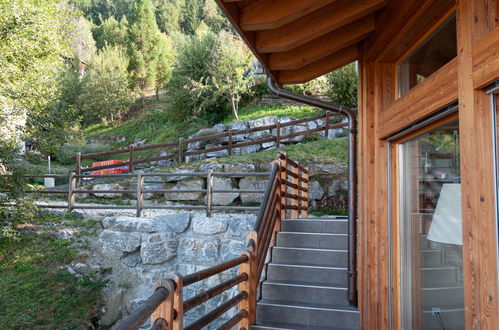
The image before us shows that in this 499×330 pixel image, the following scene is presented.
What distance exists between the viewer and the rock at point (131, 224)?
299 inches

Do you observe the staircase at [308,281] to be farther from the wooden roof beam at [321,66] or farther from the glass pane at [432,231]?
the wooden roof beam at [321,66]

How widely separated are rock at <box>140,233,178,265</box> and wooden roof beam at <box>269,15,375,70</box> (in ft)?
15.3

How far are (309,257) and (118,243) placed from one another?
4030mm

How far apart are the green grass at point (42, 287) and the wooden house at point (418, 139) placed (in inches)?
191

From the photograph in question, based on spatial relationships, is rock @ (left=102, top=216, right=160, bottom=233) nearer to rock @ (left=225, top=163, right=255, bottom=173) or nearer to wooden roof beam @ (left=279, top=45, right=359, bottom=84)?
rock @ (left=225, top=163, right=255, bottom=173)

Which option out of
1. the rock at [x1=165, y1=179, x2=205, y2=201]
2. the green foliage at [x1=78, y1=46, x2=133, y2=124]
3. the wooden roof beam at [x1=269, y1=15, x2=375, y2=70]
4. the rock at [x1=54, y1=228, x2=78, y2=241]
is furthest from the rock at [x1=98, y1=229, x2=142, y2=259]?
the green foliage at [x1=78, y1=46, x2=133, y2=124]

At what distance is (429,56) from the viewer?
2607mm

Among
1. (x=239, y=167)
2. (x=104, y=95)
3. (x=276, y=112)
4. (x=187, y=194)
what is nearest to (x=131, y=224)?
(x=187, y=194)

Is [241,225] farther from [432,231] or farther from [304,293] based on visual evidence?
[432,231]

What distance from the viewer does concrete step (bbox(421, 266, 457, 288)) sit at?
2.21 meters

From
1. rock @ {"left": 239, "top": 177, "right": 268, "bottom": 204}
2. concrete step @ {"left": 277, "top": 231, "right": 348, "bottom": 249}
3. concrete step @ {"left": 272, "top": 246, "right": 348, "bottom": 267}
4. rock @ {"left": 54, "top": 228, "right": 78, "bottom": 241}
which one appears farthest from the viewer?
rock @ {"left": 239, "top": 177, "right": 268, "bottom": 204}

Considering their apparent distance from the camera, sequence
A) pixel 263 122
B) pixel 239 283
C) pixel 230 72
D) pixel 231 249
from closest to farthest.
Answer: pixel 239 283 → pixel 231 249 → pixel 263 122 → pixel 230 72

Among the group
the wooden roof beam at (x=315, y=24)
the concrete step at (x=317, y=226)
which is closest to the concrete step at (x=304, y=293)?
the concrete step at (x=317, y=226)

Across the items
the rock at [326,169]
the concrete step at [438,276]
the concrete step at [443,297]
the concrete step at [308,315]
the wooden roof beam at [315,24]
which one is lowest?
the concrete step at [308,315]
